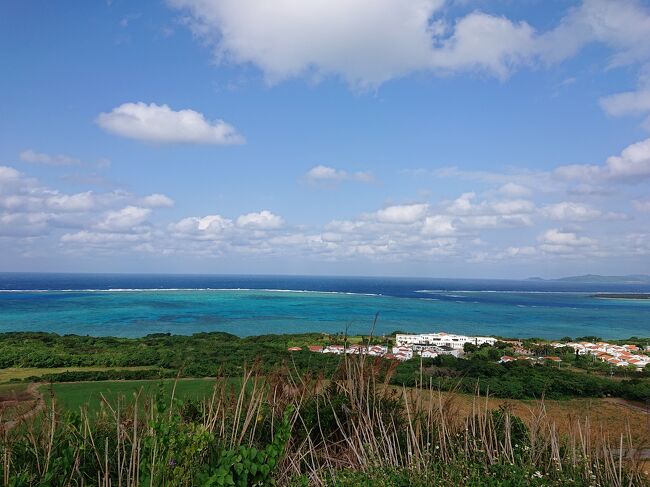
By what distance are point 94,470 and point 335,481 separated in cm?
182

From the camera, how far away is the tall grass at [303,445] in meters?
2.96

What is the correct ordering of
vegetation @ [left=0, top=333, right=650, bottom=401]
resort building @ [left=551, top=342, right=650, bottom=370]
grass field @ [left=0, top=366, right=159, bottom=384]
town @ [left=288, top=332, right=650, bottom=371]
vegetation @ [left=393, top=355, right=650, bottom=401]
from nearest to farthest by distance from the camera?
vegetation @ [left=393, top=355, right=650, bottom=401] < vegetation @ [left=0, top=333, right=650, bottom=401] < grass field @ [left=0, top=366, right=159, bottom=384] < town @ [left=288, top=332, right=650, bottom=371] < resort building @ [left=551, top=342, right=650, bottom=370]

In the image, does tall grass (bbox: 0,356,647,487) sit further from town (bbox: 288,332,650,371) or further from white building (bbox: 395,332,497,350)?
white building (bbox: 395,332,497,350)

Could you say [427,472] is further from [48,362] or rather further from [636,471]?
[48,362]

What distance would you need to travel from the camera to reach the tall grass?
296 cm

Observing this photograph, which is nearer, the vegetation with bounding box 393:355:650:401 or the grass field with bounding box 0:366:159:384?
the vegetation with bounding box 393:355:650:401

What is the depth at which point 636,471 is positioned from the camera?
371 centimetres

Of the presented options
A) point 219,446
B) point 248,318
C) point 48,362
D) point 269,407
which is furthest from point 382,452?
point 248,318

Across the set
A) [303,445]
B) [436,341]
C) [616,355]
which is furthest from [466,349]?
[303,445]

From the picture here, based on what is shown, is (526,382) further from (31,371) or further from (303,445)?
(31,371)

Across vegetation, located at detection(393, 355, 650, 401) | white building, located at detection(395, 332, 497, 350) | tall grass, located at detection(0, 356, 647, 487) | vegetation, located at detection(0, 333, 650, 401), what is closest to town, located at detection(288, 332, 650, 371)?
white building, located at detection(395, 332, 497, 350)

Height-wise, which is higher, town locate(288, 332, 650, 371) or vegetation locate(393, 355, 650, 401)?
vegetation locate(393, 355, 650, 401)

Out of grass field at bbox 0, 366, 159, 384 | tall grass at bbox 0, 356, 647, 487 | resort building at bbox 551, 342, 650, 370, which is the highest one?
tall grass at bbox 0, 356, 647, 487

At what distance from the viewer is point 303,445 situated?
3.94 meters
